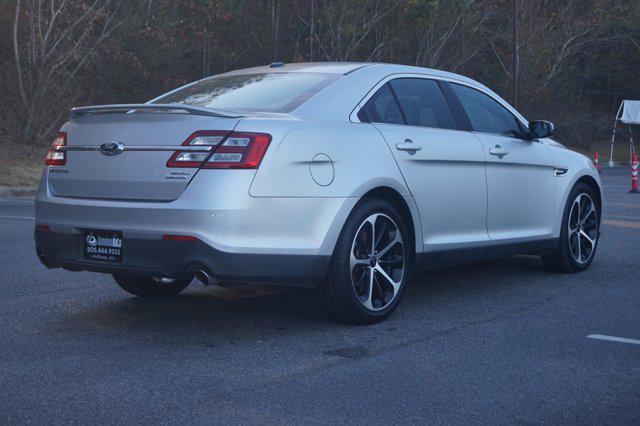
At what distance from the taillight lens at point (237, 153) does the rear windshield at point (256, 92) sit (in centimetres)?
61

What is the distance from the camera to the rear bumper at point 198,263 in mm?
5512

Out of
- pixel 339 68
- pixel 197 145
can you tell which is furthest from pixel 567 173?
pixel 197 145

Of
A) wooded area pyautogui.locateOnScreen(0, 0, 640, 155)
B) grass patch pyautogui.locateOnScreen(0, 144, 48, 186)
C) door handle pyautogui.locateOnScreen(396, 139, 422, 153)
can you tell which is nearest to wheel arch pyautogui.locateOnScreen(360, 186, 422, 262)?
door handle pyautogui.locateOnScreen(396, 139, 422, 153)

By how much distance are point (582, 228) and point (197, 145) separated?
4303 mm

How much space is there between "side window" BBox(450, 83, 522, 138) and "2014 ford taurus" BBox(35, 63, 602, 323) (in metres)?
0.03

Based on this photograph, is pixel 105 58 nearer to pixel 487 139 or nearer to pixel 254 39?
pixel 254 39

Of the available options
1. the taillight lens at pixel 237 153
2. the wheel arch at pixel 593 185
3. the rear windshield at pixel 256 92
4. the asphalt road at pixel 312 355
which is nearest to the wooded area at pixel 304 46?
the wheel arch at pixel 593 185

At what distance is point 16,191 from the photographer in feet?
65.6

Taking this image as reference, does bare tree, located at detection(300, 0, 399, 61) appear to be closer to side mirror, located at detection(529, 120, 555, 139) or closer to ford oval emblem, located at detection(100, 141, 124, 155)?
side mirror, located at detection(529, 120, 555, 139)

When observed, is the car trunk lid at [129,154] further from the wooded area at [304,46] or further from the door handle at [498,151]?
the wooded area at [304,46]

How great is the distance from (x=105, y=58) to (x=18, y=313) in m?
25.2

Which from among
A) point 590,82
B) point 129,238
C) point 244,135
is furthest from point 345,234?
point 590,82

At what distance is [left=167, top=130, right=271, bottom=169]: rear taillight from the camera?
18.2ft

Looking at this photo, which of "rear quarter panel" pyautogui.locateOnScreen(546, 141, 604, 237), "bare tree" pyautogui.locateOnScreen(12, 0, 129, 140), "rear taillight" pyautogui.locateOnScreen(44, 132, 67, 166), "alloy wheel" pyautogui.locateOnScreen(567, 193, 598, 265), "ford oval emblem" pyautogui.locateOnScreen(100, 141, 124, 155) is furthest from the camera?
"bare tree" pyautogui.locateOnScreen(12, 0, 129, 140)
